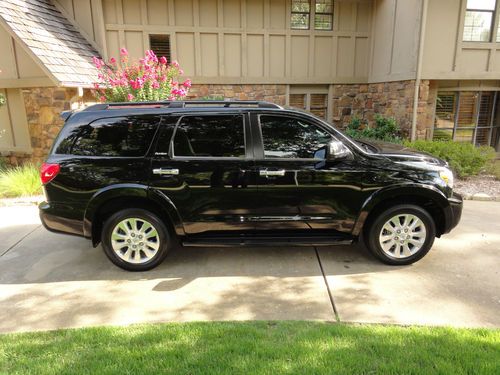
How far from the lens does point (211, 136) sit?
4.27 metres

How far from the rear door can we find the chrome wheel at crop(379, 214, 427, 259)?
5.37ft

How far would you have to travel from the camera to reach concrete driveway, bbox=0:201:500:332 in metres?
3.49

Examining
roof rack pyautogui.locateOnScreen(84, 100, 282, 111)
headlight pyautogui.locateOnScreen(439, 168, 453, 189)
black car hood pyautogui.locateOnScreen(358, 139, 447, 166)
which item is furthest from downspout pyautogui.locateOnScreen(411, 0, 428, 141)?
roof rack pyautogui.locateOnScreen(84, 100, 282, 111)

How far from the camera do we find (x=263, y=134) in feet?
14.0

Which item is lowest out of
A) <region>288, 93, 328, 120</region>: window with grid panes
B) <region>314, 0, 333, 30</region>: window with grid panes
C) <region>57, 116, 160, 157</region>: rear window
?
<region>57, 116, 160, 157</region>: rear window

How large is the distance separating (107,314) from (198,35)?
9.20 meters

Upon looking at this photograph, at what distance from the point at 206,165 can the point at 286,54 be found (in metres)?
8.23

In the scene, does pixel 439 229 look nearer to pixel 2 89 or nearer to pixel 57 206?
pixel 57 206

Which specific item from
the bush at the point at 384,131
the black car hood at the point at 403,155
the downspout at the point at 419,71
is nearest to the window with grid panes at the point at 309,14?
the downspout at the point at 419,71

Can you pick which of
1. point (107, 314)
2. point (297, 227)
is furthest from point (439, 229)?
point (107, 314)

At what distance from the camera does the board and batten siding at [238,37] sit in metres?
10.5

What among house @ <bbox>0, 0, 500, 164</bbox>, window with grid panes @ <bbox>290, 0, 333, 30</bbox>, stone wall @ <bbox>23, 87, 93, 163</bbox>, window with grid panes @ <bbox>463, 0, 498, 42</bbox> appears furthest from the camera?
window with grid panes @ <bbox>290, 0, 333, 30</bbox>

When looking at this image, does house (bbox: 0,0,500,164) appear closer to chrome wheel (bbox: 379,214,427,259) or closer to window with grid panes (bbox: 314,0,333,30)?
window with grid panes (bbox: 314,0,333,30)

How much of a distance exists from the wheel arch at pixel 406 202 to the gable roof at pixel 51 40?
6913 mm
